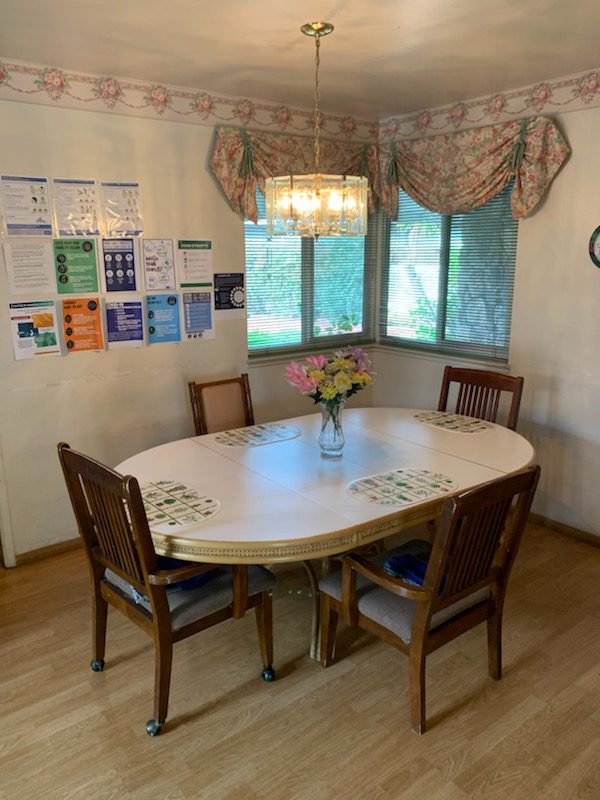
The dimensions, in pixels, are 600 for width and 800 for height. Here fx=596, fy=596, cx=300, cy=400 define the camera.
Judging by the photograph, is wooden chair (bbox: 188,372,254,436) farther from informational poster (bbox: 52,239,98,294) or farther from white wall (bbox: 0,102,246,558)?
informational poster (bbox: 52,239,98,294)

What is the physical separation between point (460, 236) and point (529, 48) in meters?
1.32

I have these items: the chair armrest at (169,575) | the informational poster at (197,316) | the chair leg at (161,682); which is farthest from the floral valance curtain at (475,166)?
the chair leg at (161,682)

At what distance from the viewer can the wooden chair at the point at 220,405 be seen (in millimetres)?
3273

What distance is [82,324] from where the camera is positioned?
3186 millimetres

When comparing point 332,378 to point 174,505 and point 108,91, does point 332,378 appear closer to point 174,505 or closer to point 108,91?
point 174,505

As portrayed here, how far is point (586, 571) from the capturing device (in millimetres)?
3115

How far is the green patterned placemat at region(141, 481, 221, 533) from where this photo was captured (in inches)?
78.1

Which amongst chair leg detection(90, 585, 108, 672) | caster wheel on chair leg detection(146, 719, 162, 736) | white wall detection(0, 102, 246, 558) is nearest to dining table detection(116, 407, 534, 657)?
chair leg detection(90, 585, 108, 672)

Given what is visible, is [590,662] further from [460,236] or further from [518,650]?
[460,236]

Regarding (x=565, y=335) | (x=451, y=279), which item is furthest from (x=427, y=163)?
(x=565, y=335)

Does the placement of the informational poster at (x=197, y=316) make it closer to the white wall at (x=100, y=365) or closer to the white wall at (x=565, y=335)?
the white wall at (x=100, y=365)

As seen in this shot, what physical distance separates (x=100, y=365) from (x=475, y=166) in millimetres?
2498

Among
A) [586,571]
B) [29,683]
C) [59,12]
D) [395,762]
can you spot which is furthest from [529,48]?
[29,683]

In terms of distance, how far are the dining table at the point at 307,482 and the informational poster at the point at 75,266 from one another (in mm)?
1059
